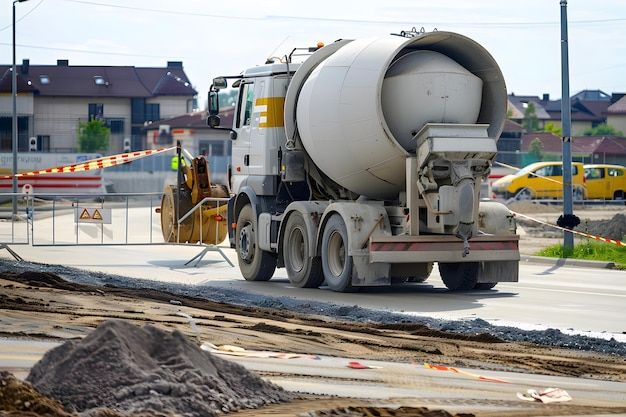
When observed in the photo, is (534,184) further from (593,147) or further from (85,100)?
(85,100)

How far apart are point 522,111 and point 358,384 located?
135020mm

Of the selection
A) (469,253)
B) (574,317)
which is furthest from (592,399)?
(469,253)

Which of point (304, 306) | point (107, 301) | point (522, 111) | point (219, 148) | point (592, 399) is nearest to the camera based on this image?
point (592, 399)

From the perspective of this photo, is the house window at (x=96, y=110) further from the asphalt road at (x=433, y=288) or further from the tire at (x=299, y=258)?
the tire at (x=299, y=258)

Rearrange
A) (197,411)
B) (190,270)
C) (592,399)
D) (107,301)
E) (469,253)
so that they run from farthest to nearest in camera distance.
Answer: (190,270) < (469,253) < (107,301) < (592,399) < (197,411)

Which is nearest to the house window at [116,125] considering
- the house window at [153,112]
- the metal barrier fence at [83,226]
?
the house window at [153,112]

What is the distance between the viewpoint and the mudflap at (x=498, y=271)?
17.3m

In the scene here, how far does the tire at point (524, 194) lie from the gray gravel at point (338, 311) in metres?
30.8

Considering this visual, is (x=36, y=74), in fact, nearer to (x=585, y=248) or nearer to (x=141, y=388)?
(x=585, y=248)

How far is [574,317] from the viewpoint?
14.1 metres

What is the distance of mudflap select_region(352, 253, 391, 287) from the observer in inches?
645

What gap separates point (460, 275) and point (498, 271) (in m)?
0.71

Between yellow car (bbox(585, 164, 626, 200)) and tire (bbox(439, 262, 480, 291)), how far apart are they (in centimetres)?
3573

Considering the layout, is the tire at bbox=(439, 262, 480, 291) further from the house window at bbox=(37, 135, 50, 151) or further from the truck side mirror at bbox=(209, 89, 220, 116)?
the house window at bbox=(37, 135, 50, 151)
